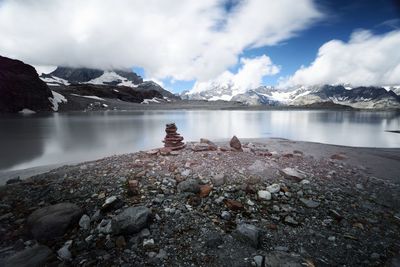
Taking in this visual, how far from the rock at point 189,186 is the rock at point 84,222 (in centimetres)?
258

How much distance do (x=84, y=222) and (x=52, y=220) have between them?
0.70 m

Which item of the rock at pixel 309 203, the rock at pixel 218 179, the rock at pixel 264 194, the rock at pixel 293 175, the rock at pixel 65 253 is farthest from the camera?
the rock at pixel 293 175

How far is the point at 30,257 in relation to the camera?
14.8 ft

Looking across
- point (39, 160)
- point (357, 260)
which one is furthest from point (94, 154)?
point (357, 260)

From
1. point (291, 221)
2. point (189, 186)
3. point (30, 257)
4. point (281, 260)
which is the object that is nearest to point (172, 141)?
point (189, 186)

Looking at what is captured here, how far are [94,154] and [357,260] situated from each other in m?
14.5

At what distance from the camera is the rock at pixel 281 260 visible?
4383 millimetres

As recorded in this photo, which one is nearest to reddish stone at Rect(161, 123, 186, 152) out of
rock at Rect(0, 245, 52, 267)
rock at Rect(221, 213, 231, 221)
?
rock at Rect(221, 213, 231, 221)

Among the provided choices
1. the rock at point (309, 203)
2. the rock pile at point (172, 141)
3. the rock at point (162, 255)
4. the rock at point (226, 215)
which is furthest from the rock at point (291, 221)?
the rock pile at point (172, 141)

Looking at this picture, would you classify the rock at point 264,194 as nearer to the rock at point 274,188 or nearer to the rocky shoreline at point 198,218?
the rocky shoreline at point 198,218

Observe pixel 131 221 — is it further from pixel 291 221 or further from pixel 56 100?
pixel 56 100

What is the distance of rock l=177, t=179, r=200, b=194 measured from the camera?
7035 millimetres

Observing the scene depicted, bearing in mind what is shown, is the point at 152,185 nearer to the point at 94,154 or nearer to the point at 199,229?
the point at 199,229

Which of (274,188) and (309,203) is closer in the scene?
(309,203)
